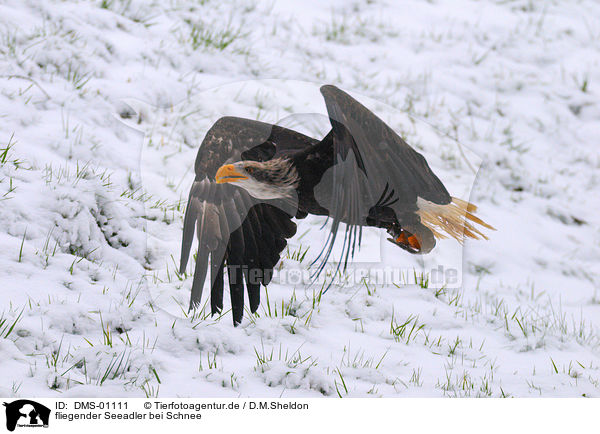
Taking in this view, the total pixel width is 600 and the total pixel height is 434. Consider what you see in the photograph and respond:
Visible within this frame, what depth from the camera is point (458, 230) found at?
2.77 meters

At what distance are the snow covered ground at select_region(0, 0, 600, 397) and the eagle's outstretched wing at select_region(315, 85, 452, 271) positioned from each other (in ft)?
1.00

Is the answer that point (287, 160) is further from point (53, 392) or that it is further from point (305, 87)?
point (53, 392)

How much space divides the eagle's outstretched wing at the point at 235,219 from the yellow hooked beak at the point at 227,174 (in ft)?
0.58

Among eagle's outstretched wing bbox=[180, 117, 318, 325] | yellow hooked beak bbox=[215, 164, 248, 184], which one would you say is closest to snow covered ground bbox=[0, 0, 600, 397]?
eagle's outstretched wing bbox=[180, 117, 318, 325]

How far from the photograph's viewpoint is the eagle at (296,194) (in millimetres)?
2371

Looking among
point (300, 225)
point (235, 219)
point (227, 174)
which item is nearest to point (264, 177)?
point (227, 174)
